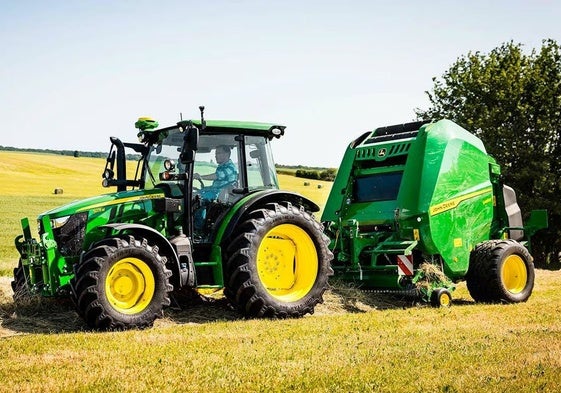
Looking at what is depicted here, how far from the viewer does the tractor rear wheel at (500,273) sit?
11.4m

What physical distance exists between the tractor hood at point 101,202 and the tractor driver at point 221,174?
0.67m

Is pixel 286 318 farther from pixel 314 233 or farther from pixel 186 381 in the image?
pixel 186 381

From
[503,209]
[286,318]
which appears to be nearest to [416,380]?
[286,318]

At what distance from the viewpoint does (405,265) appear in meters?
10.9

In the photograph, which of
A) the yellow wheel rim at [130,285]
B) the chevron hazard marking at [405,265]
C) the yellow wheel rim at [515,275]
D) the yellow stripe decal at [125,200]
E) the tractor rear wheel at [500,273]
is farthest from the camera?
the yellow wheel rim at [515,275]

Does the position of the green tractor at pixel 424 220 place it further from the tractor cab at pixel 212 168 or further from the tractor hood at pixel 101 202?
the tractor hood at pixel 101 202

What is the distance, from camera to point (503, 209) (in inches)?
500

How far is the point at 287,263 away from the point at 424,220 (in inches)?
99.5

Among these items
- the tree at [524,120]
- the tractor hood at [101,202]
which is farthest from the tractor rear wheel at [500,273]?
the tree at [524,120]

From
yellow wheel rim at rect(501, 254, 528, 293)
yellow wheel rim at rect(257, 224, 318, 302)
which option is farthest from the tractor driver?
yellow wheel rim at rect(501, 254, 528, 293)

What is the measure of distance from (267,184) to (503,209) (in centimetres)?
498

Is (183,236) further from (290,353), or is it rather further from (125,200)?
(290,353)

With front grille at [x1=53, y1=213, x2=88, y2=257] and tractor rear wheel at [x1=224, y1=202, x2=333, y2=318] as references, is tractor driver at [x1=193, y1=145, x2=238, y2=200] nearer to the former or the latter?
tractor rear wheel at [x1=224, y1=202, x2=333, y2=318]

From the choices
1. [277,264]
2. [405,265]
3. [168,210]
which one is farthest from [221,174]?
[405,265]
